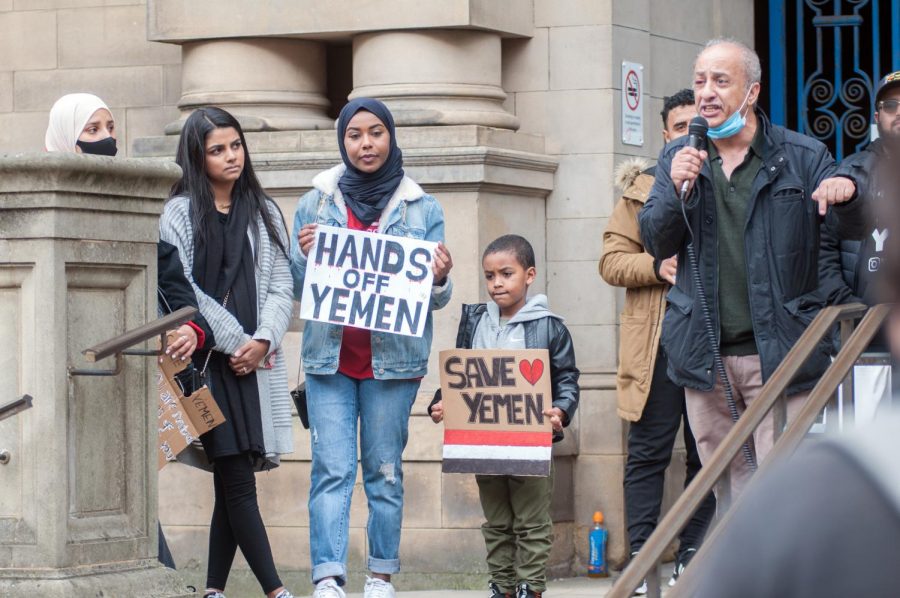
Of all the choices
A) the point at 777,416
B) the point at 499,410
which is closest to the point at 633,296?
the point at 499,410

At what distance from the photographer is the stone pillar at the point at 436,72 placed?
8.84m

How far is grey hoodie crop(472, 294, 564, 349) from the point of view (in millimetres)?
7281

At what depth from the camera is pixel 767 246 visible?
19.6 ft

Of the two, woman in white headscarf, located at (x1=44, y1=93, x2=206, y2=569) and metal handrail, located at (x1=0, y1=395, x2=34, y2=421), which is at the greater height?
woman in white headscarf, located at (x1=44, y1=93, x2=206, y2=569)

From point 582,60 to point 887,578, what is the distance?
7841 millimetres

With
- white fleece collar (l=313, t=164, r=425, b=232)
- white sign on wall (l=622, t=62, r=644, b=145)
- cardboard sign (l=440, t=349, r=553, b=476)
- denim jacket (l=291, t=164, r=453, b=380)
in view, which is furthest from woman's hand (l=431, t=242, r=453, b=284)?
white sign on wall (l=622, t=62, r=644, b=145)

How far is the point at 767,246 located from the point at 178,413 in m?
2.23

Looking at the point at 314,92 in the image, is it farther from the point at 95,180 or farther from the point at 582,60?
the point at 95,180

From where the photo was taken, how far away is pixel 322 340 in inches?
267

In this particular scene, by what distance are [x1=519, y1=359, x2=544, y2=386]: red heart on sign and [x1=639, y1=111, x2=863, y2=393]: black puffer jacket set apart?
981 mm

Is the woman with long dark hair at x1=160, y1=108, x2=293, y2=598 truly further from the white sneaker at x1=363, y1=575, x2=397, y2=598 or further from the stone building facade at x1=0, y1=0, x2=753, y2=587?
the stone building facade at x1=0, y1=0, x2=753, y2=587

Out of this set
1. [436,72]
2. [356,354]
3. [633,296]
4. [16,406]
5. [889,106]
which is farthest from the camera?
[436,72]

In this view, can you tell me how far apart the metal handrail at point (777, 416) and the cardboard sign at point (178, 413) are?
218 centimetres

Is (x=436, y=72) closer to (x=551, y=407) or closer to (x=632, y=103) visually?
(x=632, y=103)
